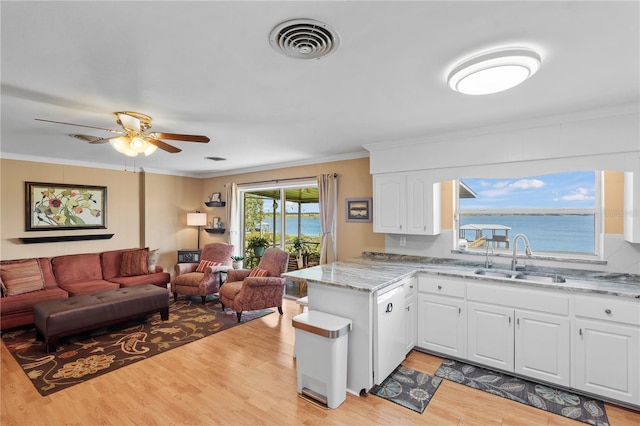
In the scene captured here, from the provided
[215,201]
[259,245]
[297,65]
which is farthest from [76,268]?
[297,65]

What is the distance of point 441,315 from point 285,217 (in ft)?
11.0

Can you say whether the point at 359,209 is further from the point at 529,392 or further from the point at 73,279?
the point at 73,279

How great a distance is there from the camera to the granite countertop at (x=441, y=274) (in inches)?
97.3

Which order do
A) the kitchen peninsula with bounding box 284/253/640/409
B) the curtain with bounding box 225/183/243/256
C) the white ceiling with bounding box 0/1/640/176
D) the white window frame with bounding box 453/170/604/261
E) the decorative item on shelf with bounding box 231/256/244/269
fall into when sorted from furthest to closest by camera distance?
the curtain with bounding box 225/183/243/256, the decorative item on shelf with bounding box 231/256/244/269, the white window frame with bounding box 453/170/604/261, the kitchen peninsula with bounding box 284/253/640/409, the white ceiling with bounding box 0/1/640/176

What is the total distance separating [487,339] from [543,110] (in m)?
2.10

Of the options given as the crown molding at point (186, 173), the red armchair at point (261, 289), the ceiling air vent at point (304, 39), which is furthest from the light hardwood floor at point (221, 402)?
the crown molding at point (186, 173)

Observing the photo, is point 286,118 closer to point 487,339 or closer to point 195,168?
point 487,339

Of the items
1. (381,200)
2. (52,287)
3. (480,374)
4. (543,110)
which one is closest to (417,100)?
(543,110)

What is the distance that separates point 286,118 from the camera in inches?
115

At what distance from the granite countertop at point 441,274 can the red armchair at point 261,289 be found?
3.84ft

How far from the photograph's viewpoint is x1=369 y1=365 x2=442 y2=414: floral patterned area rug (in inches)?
94.4

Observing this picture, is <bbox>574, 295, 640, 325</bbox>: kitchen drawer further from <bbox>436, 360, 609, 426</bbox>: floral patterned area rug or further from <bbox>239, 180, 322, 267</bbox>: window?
<bbox>239, 180, 322, 267</bbox>: window

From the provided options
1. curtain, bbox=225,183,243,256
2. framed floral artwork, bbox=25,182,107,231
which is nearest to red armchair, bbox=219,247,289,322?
curtain, bbox=225,183,243,256

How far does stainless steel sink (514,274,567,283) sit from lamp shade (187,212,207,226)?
5643 millimetres
